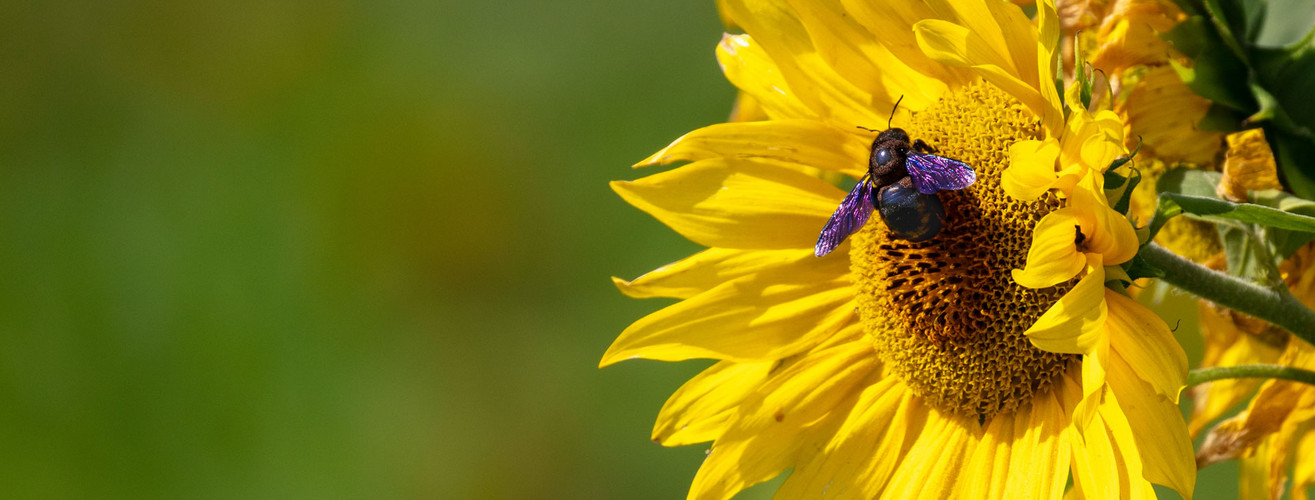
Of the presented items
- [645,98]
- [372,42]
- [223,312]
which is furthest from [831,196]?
[372,42]

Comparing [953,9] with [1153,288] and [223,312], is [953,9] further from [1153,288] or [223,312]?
[223,312]

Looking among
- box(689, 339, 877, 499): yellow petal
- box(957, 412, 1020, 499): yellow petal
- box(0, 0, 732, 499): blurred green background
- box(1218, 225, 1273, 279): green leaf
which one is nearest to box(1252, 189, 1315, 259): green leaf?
box(1218, 225, 1273, 279): green leaf

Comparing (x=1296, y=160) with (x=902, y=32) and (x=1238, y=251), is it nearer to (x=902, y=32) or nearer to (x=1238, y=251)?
(x=1238, y=251)

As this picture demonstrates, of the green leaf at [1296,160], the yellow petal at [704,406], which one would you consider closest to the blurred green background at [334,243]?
the yellow petal at [704,406]

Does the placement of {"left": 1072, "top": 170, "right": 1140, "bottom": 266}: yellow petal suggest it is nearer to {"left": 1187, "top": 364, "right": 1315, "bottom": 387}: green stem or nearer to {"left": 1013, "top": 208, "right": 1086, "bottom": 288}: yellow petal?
{"left": 1013, "top": 208, "right": 1086, "bottom": 288}: yellow petal

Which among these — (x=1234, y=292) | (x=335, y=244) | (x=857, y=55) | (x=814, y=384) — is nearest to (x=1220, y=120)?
(x=1234, y=292)

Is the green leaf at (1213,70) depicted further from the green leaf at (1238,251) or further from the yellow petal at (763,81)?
the yellow petal at (763,81)
